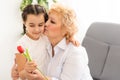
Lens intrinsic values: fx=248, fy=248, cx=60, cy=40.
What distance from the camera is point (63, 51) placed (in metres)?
1.63

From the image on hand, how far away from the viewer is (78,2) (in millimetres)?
→ 2865

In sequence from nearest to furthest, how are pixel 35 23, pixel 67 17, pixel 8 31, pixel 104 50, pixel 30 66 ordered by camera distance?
pixel 30 66 < pixel 67 17 < pixel 35 23 < pixel 104 50 < pixel 8 31

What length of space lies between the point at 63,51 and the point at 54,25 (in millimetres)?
188

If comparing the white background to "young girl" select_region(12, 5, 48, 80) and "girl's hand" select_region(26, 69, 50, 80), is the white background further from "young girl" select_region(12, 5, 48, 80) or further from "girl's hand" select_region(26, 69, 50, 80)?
"girl's hand" select_region(26, 69, 50, 80)

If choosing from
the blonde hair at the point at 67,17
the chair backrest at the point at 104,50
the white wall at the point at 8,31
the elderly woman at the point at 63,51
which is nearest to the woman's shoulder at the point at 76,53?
the elderly woman at the point at 63,51

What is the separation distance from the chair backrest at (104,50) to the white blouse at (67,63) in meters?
0.53

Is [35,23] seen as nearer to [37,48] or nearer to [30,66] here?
[37,48]

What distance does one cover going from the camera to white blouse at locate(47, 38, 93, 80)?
5.06 feet

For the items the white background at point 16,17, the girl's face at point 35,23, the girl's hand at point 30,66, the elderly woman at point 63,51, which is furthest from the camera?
the white background at point 16,17

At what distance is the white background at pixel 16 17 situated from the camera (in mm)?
2703

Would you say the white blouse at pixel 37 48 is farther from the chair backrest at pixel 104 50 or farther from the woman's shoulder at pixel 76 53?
the chair backrest at pixel 104 50

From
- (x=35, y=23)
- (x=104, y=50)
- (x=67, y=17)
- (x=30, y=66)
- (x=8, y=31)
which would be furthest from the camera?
(x=8, y=31)

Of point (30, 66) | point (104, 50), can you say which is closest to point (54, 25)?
point (30, 66)

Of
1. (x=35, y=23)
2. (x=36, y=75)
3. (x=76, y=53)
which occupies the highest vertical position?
(x=35, y=23)
